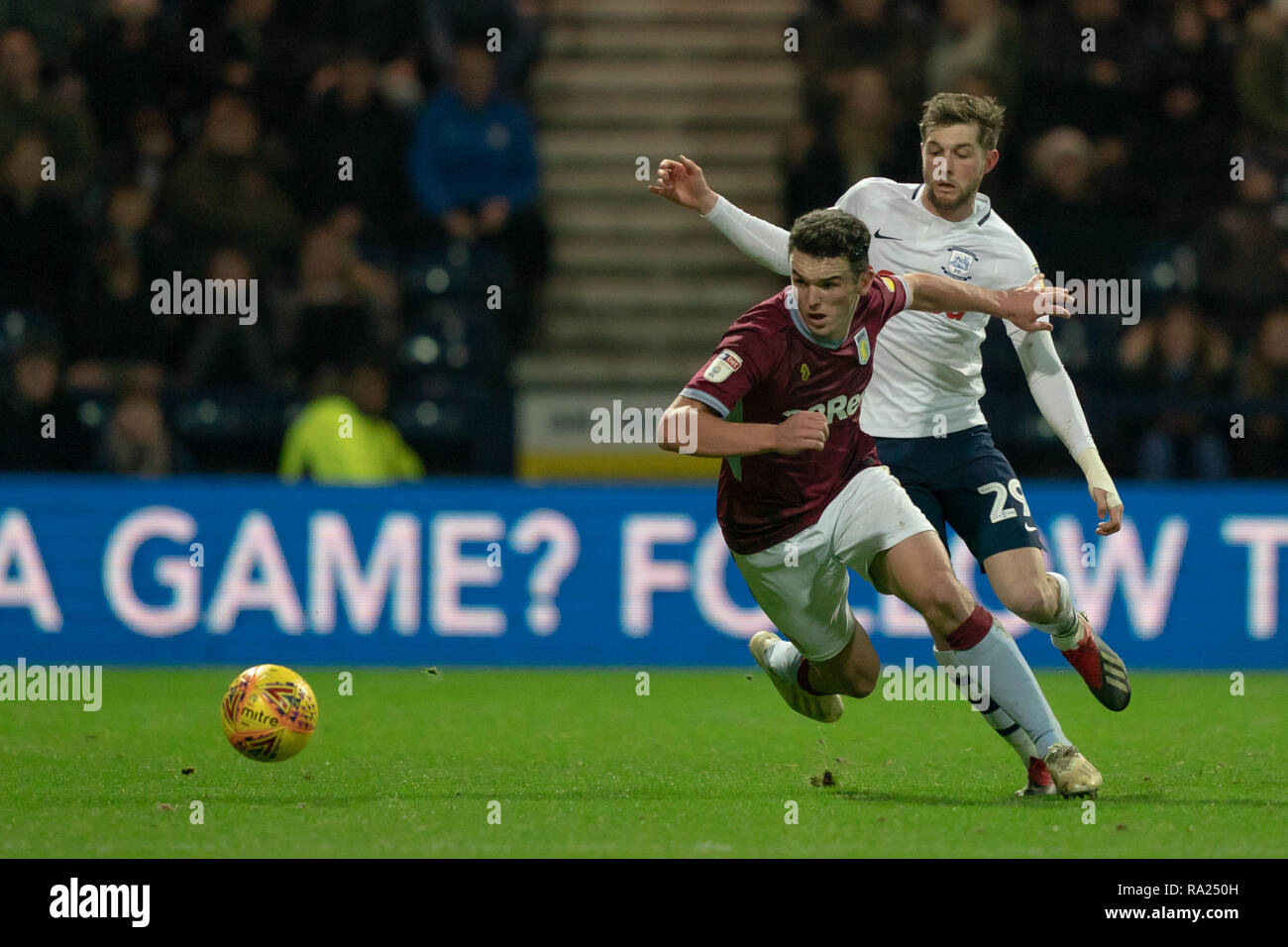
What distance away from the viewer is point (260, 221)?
13898 millimetres

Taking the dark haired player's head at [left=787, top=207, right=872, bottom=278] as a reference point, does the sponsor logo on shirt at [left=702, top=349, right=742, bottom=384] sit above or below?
below

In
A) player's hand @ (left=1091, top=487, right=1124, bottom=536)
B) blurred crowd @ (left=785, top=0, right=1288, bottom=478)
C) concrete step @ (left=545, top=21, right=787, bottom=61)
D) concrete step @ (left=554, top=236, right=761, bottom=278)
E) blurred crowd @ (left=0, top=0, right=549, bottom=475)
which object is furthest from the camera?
concrete step @ (left=545, top=21, right=787, bottom=61)

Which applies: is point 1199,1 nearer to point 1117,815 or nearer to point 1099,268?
point 1099,268

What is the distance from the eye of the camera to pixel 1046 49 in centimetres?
1476

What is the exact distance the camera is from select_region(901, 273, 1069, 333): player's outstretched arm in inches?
273

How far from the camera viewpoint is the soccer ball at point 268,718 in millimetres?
7227

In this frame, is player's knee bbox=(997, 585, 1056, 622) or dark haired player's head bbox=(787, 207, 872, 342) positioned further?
player's knee bbox=(997, 585, 1056, 622)

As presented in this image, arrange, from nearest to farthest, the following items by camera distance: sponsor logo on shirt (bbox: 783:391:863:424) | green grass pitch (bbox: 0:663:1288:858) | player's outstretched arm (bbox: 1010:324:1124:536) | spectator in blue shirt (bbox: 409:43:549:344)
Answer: green grass pitch (bbox: 0:663:1288:858) → sponsor logo on shirt (bbox: 783:391:863:424) → player's outstretched arm (bbox: 1010:324:1124:536) → spectator in blue shirt (bbox: 409:43:549:344)

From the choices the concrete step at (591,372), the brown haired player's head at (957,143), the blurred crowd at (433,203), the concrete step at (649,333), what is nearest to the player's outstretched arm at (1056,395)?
the brown haired player's head at (957,143)

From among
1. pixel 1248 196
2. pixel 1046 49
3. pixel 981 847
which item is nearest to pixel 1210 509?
pixel 1248 196

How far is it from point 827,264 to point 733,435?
658mm

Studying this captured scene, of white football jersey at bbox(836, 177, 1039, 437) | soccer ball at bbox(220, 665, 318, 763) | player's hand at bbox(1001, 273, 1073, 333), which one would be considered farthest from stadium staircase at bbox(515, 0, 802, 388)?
player's hand at bbox(1001, 273, 1073, 333)

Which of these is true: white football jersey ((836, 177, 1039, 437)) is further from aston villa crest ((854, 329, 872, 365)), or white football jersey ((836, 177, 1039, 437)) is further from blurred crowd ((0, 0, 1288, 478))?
blurred crowd ((0, 0, 1288, 478))

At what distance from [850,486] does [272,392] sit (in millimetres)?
6778
